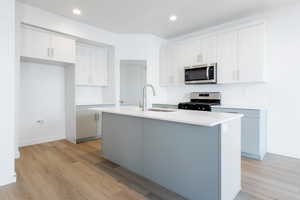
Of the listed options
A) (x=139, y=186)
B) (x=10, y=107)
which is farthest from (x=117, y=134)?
(x=10, y=107)

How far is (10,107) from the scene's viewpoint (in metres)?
2.06

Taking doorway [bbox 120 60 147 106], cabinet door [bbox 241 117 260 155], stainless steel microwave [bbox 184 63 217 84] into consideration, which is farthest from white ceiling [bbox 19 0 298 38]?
cabinet door [bbox 241 117 260 155]

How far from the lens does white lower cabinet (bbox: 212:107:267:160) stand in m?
2.78

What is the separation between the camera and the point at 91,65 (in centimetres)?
428

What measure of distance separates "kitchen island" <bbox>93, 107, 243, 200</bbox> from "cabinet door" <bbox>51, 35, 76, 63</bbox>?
2181 millimetres

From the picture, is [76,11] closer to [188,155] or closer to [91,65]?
[91,65]

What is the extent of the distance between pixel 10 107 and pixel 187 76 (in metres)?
3.36

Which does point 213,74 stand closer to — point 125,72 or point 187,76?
point 187,76

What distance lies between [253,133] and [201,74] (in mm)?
1587

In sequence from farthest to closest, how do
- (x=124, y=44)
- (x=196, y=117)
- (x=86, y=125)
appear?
1. (x=124, y=44)
2. (x=86, y=125)
3. (x=196, y=117)

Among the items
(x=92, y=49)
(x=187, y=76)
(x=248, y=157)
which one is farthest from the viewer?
(x=92, y=49)

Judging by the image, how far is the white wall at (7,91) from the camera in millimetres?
1988

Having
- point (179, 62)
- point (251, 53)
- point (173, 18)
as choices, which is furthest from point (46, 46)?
point (251, 53)

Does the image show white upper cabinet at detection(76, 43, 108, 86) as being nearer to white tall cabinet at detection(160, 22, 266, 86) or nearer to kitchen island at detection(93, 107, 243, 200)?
white tall cabinet at detection(160, 22, 266, 86)
